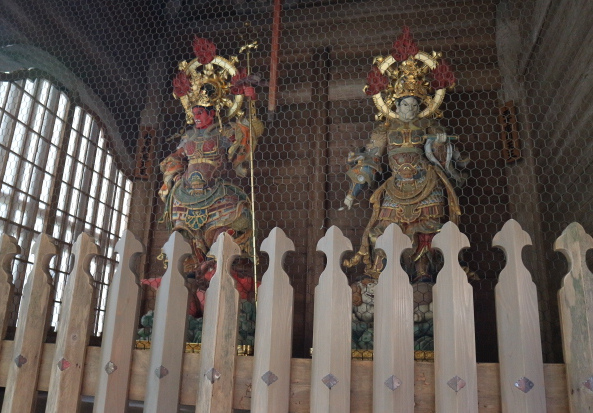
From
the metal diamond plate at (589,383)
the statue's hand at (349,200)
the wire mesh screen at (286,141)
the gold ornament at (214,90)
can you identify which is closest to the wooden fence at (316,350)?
the metal diamond plate at (589,383)

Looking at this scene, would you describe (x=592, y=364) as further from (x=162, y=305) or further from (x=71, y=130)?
(x=71, y=130)

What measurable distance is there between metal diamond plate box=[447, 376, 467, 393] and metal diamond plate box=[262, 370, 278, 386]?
0.91ft

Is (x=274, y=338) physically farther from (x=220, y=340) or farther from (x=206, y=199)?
(x=206, y=199)

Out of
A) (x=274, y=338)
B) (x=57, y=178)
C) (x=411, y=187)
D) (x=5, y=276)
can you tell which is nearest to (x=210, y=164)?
(x=57, y=178)

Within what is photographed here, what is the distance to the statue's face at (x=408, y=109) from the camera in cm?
204

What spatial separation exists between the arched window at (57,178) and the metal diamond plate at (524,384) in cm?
170

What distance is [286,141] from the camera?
2.40 meters

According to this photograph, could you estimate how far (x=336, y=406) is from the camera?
3.06ft

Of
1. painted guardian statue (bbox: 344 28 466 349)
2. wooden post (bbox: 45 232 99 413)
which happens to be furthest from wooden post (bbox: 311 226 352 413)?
painted guardian statue (bbox: 344 28 466 349)

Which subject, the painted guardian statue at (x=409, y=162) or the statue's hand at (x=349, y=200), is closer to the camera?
the painted guardian statue at (x=409, y=162)

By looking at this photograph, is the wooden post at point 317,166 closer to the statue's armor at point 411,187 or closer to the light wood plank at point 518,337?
the statue's armor at point 411,187

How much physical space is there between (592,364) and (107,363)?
791 mm

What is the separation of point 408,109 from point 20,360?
1457 millimetres

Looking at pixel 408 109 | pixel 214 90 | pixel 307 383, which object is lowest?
pixel 307 383
